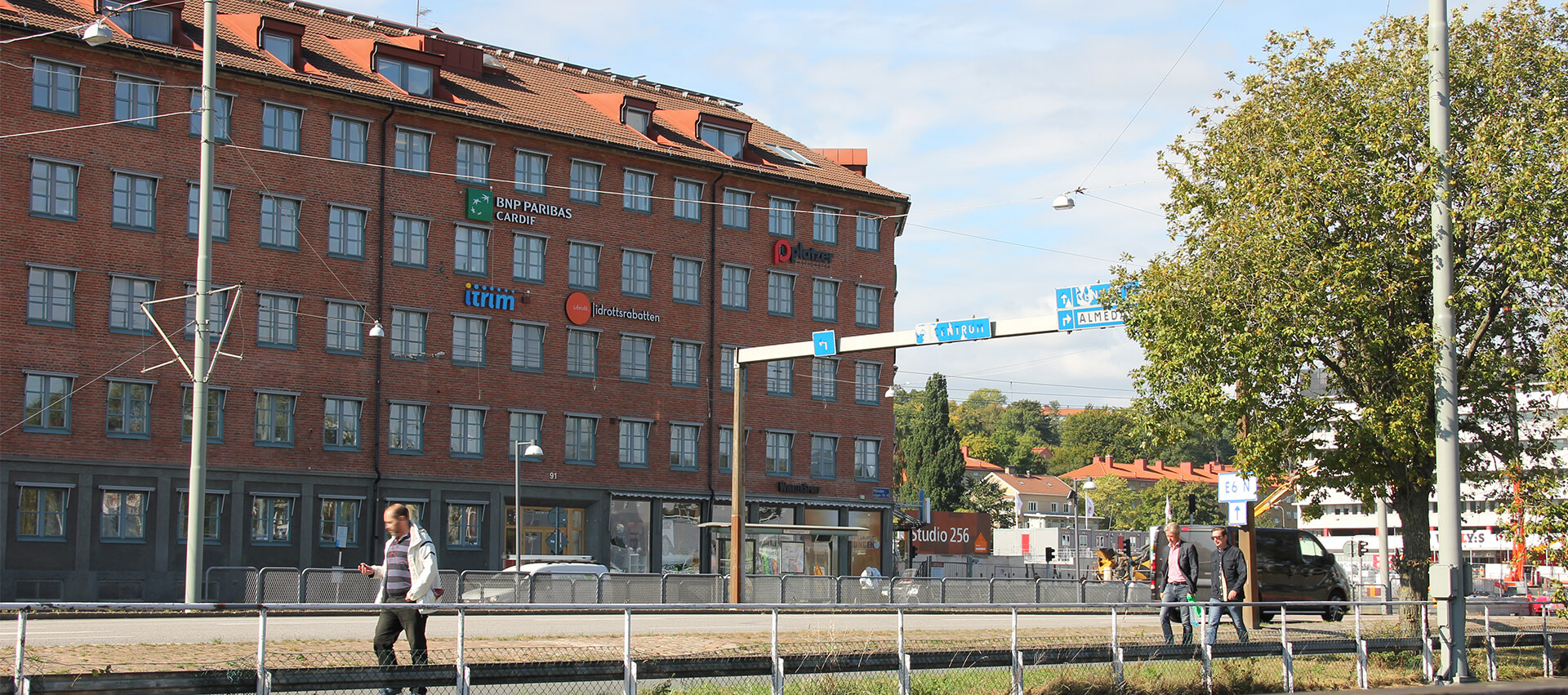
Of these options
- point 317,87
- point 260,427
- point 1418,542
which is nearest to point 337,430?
point 260,427

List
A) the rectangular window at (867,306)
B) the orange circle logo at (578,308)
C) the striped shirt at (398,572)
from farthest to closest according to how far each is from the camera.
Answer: the rectangular window at (867,306) → the orange circle logo at (578,308) → the striped shirt at (398,572)

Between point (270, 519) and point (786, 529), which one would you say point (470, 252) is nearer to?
point (270, 519)

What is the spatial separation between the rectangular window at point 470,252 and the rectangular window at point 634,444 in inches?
293

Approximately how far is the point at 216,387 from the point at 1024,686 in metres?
33.5

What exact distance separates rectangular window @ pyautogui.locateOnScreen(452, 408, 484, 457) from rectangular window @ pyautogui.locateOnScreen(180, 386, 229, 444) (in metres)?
7.44

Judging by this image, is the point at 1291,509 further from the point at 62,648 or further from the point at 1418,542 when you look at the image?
the point at 62,648

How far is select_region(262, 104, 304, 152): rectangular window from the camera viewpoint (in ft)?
144

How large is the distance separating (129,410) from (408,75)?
13955 mm

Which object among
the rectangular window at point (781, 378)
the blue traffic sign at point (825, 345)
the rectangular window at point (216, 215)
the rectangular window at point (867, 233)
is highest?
the rectangular window at point (867, 233)

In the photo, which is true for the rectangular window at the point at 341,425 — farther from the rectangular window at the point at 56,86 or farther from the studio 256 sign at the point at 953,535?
the studio 256 sign at the point at 953,535

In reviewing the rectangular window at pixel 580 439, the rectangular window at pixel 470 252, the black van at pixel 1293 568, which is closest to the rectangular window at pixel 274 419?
the rectangular window at pixel 470 252

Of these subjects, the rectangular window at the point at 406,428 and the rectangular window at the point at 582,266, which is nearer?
the rectangular window at the point at 406,428

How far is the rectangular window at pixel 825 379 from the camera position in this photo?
185 feet

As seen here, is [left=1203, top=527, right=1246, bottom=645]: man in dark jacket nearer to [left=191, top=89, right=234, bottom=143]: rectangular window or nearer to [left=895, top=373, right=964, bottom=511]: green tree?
[left=191, top=89, right=234, bottom=143]: rectangular window
